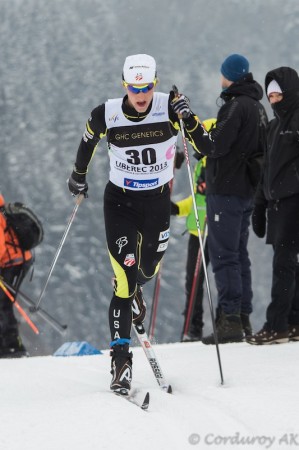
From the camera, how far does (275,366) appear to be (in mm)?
6062

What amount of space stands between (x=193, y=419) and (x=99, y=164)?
51.1 meters

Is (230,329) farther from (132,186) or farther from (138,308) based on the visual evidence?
(132,186)

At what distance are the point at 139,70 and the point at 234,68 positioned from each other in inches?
84.9

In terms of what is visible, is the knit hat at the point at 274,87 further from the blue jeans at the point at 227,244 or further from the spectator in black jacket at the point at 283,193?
the blue jeans at the point at 227,244

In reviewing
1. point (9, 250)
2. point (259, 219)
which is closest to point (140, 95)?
point (259, 219)

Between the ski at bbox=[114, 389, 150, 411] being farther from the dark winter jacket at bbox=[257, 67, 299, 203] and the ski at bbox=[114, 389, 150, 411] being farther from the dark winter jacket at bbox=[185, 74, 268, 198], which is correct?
the dark winter jacket at bbox=[185, 74, 268, 198]

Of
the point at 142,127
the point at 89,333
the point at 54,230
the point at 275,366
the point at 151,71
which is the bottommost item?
the point at 89,333

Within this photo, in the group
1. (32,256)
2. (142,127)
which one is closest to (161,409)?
(142,127)

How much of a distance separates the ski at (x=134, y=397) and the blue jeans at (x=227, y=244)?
2.28m

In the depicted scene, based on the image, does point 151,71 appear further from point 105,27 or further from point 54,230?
point 105,27

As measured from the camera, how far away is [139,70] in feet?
18.2

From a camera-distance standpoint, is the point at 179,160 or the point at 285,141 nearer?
the point at 285,141

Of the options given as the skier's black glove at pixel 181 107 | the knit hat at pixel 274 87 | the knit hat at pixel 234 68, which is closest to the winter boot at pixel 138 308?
the skier's black glove at pixel 181 107

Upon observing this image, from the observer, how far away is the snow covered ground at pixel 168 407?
4.25 meters
